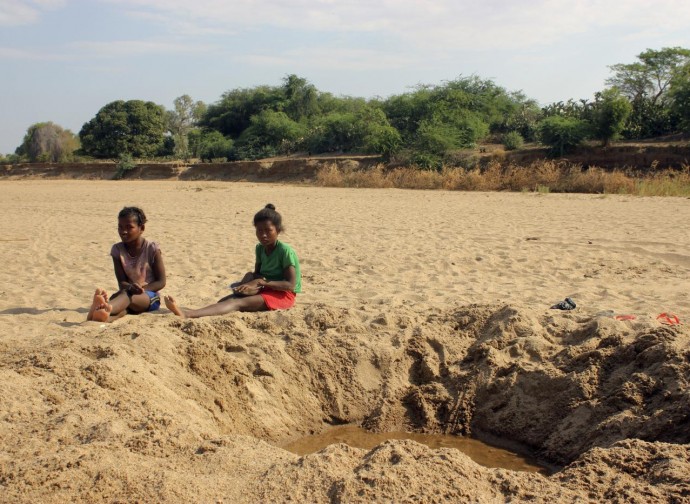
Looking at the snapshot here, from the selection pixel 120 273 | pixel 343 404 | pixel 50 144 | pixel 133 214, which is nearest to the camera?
pixel 343 404

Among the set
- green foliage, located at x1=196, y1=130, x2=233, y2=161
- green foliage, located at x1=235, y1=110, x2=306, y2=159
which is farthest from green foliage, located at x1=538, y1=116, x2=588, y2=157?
green foliage, located at x1=196, y1=130, x2=233, y2=161

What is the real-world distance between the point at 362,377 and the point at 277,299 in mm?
1362

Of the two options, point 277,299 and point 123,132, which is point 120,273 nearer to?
point 277,299

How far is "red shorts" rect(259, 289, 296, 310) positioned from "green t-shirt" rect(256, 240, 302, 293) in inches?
3.8

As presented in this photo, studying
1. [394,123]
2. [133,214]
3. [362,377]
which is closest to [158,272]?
[133,214]

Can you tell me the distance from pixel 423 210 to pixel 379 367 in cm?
991

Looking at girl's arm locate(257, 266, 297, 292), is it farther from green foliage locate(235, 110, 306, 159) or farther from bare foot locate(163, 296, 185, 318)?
green foliage locate(235, 110, 306, 159)

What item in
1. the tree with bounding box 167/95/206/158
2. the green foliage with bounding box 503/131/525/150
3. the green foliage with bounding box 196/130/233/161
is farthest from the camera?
the tree with bounding box 167/95/206/158

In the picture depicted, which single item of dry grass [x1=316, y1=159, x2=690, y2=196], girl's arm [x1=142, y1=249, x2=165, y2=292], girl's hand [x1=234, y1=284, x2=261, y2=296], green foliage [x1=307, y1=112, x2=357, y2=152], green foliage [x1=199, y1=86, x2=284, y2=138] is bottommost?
girl's hand [x1=234, y1=284, x2=261, y2=296]

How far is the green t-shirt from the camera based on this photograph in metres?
5.57

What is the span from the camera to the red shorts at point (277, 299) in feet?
17.9

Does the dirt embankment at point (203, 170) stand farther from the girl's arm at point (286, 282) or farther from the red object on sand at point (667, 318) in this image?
the red object on sand at point (667, 318)

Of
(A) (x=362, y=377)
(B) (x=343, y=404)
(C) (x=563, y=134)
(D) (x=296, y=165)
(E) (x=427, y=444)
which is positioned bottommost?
(E) (x=427, y=444)

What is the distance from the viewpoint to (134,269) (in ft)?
18.3
